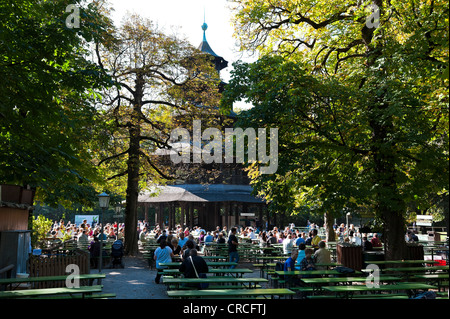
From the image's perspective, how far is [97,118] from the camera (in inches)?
735

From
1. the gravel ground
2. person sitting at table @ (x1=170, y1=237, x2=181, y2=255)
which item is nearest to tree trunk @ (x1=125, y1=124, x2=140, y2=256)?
the gravel ground

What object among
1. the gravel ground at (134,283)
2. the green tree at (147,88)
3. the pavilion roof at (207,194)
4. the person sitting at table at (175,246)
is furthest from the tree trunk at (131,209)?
the pavilion roof at (207,194)

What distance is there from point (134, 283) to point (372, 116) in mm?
9267

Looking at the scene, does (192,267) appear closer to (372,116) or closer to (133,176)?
(372,116)

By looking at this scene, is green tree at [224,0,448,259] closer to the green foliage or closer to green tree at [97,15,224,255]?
the green foliage

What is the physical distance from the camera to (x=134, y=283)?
48.2 feet

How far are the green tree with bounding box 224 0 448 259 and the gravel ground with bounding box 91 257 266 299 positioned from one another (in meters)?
4.44

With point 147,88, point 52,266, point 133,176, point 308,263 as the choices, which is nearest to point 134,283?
point 52,266

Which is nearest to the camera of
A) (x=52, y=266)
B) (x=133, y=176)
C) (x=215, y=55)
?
(x=52, y=266)

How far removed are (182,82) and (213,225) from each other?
21061 mm

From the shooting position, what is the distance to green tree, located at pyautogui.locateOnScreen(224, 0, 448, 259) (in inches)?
436

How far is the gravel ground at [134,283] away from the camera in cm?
1240

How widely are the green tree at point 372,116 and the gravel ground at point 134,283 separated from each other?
14.6 ft
